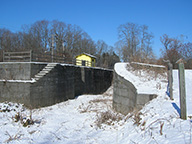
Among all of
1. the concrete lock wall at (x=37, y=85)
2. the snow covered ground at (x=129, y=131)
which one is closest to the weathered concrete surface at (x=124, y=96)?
the snow covered ground at (x=129, y=131)

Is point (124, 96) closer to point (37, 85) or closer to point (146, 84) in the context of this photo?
point (146, 84)

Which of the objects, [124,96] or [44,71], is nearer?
[124,96]

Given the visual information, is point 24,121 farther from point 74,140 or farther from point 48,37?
point 48,37

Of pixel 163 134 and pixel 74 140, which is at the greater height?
pixel 163 134

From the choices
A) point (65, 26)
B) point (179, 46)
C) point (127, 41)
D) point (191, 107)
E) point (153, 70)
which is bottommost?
point (191, 107)

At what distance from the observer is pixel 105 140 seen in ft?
13.8

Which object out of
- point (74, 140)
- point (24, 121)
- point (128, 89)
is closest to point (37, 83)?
point (24, 121)

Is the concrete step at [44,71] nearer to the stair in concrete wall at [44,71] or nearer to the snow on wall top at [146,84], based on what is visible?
the stair in concrete wall at [44,71]

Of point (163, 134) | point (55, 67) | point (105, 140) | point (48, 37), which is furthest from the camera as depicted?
point (48, 37)

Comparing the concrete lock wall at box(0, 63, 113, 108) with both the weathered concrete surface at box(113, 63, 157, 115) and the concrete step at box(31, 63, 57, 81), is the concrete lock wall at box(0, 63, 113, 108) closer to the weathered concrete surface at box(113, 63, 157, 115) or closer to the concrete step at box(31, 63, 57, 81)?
the concrete step at box(31, 63, 57, 81)

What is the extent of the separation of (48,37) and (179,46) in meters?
35.3

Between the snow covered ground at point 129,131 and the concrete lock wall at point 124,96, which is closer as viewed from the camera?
the snow covered ground at point 129,131

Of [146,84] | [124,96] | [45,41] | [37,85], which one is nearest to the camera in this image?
[146,84]

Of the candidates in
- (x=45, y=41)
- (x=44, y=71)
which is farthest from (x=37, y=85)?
(x=45, y=41)
